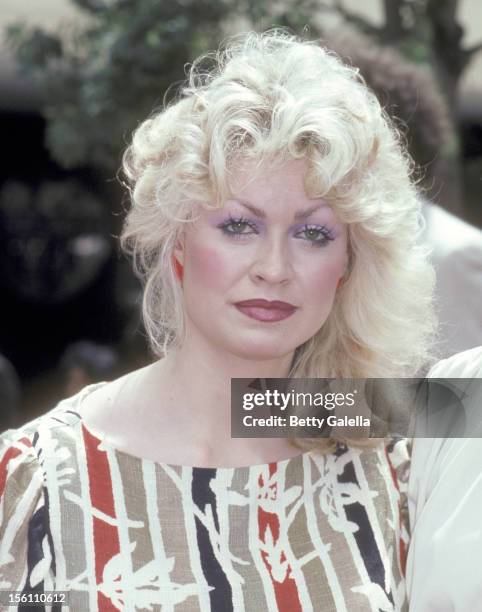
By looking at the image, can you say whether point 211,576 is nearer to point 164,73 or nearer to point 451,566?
point 451,566

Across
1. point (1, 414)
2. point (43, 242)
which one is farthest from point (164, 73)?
point (43, 242)

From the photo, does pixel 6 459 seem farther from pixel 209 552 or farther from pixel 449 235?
pixel 449 235

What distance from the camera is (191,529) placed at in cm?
181

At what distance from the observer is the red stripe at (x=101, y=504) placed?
1723 mm

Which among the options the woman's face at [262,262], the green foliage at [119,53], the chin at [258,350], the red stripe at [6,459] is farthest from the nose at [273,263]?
Answer: the green foliage at [119,53]

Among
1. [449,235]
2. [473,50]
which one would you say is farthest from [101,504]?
[473,50]

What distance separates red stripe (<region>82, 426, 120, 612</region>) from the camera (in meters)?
1.72

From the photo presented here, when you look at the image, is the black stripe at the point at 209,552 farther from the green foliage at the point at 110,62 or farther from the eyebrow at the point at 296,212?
the green foliage at the point at 110,62

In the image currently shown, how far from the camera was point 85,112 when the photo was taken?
381cm

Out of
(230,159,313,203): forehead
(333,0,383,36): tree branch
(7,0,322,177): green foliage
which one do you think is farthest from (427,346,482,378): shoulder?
(333,0,383,36): tree branch

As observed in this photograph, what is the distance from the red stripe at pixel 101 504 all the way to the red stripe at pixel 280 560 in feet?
0.79

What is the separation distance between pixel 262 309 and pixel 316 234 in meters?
0.15

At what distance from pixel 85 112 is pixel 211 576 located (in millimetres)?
Answer: 2339

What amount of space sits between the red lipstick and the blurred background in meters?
0.61
